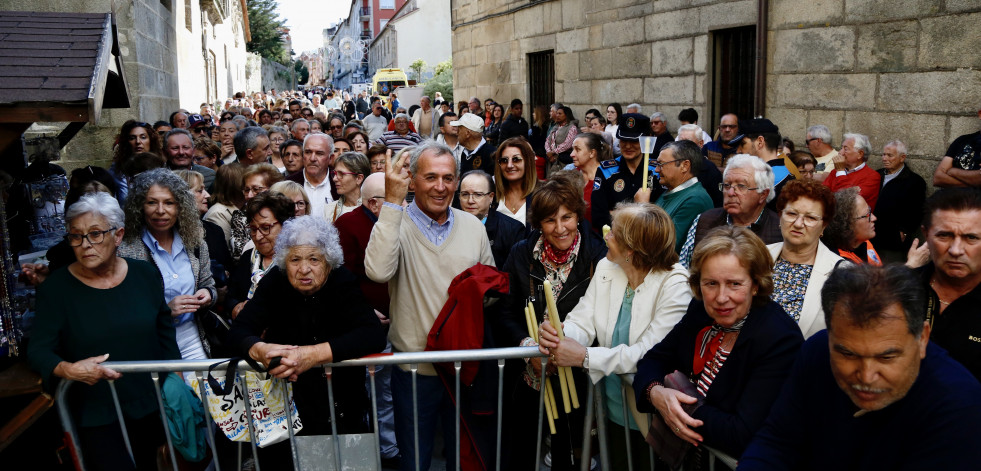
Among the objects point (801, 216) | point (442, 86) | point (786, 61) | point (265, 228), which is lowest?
point (265, 228)

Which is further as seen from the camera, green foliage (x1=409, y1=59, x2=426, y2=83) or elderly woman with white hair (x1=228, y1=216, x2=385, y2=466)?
green foliage (x1=409, y1=59, x2=426, y2=83)

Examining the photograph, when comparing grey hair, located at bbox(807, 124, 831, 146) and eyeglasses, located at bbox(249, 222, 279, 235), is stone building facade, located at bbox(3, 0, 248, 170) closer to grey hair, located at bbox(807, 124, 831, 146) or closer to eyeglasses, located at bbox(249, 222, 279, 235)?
eyeglasses, located at bbox(249, 222, 279, 235)

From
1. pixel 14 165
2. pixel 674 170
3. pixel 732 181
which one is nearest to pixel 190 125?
pixel 14 165

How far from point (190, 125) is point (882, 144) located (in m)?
8.28

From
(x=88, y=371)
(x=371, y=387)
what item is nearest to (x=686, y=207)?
(x=371, y=387)

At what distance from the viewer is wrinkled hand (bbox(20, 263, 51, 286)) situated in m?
3.77

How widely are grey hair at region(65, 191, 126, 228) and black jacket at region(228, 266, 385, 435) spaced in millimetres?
799

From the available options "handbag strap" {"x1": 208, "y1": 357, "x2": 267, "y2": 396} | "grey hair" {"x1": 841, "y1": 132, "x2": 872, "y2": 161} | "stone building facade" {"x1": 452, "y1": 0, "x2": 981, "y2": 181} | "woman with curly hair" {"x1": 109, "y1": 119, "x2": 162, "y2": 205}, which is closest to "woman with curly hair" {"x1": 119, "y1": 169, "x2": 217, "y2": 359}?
"handbag strap" {"x1": 208, "y1": 357, "x2": 267, "y2": 396}

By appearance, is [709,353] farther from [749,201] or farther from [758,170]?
[758,170]

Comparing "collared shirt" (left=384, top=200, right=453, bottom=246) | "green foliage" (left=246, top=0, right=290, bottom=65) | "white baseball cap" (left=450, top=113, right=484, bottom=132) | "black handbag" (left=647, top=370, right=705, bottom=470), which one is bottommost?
"black handbag" (left=647, top=370, right=705, bottom=470)

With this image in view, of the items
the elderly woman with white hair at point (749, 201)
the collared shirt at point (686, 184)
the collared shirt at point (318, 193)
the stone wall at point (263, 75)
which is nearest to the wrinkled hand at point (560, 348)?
the elderly woman with white hair at point (749, 201)

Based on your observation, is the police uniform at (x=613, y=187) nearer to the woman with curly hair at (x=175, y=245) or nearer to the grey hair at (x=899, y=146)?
the grey hair at (x=899, y=146)

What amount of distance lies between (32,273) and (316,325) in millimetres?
1649

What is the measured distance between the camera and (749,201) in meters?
4.23
